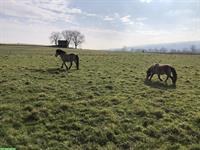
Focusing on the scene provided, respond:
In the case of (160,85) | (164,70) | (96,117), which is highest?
(164,70)

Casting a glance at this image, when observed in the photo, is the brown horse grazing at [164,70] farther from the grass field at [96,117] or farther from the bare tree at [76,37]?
the bare tree at [76,37]

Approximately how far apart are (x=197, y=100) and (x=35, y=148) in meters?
7.46

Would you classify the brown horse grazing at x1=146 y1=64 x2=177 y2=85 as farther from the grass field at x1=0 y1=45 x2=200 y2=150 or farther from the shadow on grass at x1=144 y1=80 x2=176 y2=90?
the grass field at x1=0 y1=45 x2=200 y2=150

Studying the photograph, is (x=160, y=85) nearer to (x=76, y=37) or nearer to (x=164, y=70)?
(x=164, y=70)

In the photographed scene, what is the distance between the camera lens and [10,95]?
924 cm

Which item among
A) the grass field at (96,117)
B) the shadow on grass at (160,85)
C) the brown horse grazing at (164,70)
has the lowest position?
the grass field at (96,117)

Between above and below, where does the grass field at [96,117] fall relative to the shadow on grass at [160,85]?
below

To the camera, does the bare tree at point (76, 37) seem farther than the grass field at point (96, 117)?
Yes

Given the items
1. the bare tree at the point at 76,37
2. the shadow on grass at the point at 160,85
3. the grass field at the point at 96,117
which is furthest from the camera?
the bare tree at the point at 76,37

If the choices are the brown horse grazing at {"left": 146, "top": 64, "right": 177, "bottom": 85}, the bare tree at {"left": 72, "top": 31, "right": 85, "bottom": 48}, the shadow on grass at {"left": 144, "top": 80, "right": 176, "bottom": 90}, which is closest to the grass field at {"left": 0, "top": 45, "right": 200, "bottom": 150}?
the shadow on grass at {"left": 144, "top": 80, "right": 176, "bottom": 90}

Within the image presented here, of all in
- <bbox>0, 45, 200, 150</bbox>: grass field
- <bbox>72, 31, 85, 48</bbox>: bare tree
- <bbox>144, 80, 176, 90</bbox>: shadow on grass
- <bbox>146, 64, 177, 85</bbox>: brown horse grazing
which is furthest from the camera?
<bbox>72, 31, 85, 48</bbox>: bare tree

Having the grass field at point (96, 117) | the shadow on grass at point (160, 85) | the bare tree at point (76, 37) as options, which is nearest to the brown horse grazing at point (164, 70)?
the shadow on grass at point (160, 85)

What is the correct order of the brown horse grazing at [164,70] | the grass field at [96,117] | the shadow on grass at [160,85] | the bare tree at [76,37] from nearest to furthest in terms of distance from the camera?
1. the grass field at [96,117]
2. the shadow on grass at [160,85]
3. the brown horse grazing at [164,70]
4. the bare tree at [76,37]

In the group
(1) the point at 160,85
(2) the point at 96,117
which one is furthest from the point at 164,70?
(2) the point at 96,117
